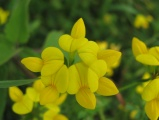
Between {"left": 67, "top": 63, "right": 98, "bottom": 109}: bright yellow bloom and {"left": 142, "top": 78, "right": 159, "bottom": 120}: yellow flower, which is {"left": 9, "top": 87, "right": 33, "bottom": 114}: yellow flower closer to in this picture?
{"left": 67, "top": 63, "right": 98, "bottom": 109}: bright yellow bloom

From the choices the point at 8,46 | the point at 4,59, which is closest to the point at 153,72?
the point at 4,59

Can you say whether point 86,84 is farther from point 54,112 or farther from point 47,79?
point 54,112

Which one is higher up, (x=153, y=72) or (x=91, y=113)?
(x=153, y=72)

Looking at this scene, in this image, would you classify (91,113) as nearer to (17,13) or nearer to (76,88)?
(76,88)

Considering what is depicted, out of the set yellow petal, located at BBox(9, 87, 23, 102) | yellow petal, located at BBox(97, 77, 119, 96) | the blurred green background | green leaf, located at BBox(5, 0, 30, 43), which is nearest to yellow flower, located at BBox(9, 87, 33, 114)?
yellow petal, located at BBox(9, 87, 23, 102)

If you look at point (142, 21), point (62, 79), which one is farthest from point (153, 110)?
point (142, 21)

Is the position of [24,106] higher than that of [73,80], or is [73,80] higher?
[73,80]
